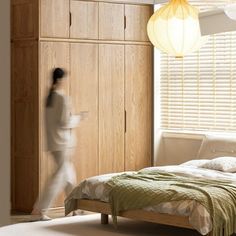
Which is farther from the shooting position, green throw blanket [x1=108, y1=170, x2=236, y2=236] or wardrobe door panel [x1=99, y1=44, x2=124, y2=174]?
wardrobe door panel [x1=99, y1=44, x2=124, y2=174]

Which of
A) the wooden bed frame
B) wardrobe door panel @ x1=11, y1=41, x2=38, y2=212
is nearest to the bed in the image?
the wooden bed frame

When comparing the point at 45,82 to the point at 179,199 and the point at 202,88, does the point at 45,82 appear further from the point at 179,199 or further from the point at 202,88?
the point at 179,199

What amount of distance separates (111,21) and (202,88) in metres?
1.34

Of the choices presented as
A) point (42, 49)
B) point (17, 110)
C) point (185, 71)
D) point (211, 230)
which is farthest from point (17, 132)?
point (211, 230)

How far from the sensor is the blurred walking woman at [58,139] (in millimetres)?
5992

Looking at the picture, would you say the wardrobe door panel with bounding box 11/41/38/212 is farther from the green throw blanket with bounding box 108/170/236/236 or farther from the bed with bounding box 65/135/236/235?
the green throw blanket with bounding box 108/170/236/236

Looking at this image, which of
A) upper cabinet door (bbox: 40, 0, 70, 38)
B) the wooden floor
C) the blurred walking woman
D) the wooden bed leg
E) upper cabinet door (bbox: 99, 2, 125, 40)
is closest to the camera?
the wooden floor

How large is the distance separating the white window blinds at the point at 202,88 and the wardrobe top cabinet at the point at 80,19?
2.04 feet

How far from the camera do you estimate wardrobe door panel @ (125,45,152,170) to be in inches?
299

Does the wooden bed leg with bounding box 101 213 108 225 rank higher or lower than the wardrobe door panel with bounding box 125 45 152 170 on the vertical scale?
lower

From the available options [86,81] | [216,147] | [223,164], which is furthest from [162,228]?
[86,81]
